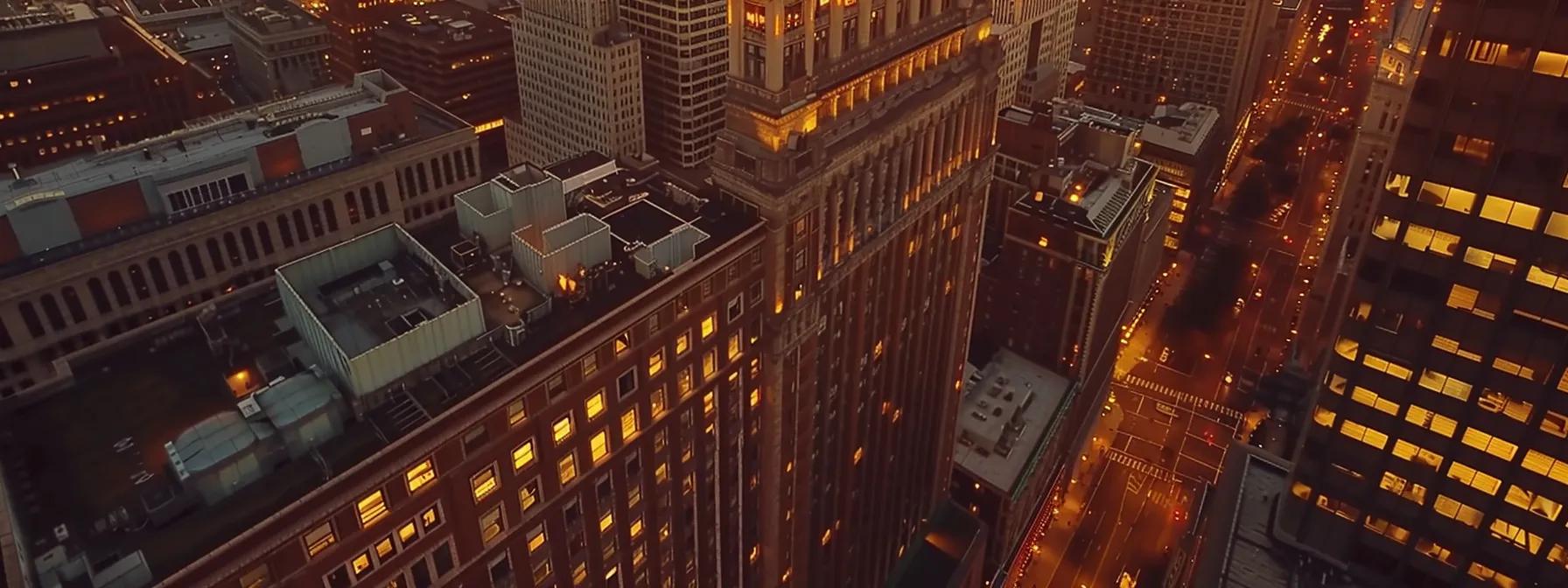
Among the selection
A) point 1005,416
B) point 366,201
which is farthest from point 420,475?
point 1005,416

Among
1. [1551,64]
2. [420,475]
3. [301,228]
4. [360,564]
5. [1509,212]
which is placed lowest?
[301,228]

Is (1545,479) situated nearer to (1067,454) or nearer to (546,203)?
(546,203)

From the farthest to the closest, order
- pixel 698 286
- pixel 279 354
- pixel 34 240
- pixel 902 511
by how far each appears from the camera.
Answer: pixel 902 511 → pixel 34 240 → pixel 698 286 → pixel 279 354

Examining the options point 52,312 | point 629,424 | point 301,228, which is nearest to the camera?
point 629,424

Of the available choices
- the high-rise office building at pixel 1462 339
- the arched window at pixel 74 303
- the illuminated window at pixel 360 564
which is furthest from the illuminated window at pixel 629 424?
the arched window at pixel 74 303

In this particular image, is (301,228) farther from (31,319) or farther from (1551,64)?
(1551,64)

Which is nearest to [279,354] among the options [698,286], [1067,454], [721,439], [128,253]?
[698,286]

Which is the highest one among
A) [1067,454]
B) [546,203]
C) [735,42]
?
[735,42]
